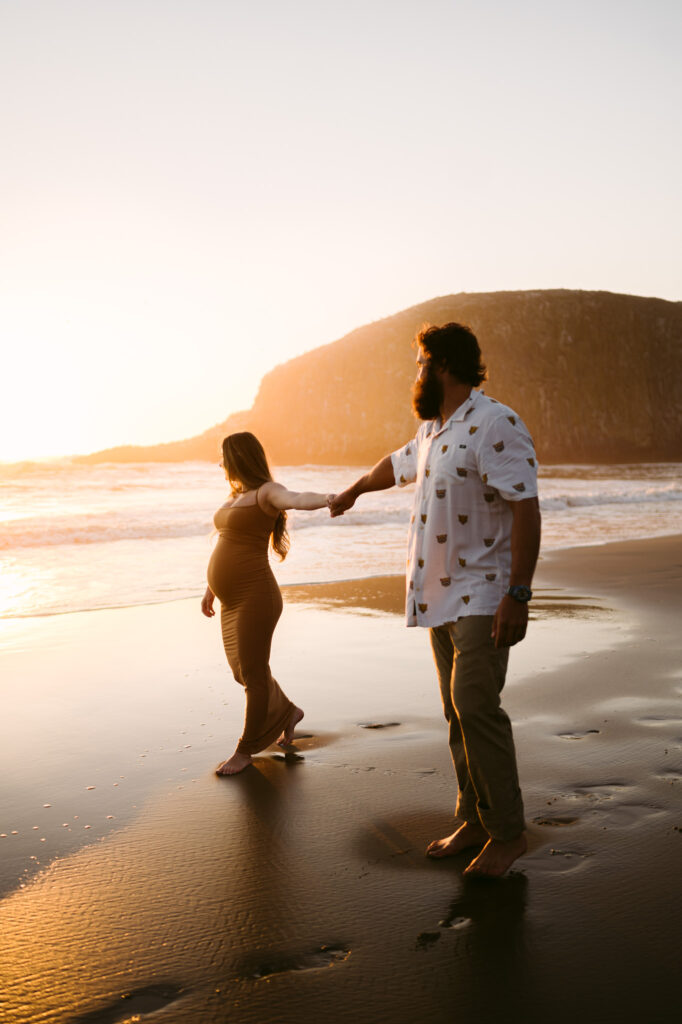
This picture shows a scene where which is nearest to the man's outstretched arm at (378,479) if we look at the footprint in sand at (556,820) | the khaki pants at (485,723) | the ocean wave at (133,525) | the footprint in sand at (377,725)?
the khaki pants at (485,723)

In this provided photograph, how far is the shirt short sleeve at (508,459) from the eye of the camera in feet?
10.0

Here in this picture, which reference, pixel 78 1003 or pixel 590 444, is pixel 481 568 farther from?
pixel 590 444

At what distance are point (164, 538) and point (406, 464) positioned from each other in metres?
15.5

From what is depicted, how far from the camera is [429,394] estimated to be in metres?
3.34

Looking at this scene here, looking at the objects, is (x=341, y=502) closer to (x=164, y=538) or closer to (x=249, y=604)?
(x=249, y=604)

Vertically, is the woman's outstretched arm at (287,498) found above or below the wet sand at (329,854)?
above

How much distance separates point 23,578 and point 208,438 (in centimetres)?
12145

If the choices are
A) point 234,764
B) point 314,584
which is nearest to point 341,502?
point 234,764

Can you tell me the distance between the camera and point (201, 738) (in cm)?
504

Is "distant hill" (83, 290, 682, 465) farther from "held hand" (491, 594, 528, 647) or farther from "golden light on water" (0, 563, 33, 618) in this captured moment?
"held hand" (491, 594, 528, 647)

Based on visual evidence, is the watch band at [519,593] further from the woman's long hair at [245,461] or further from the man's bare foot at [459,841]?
the woman's long hair at [245,461]

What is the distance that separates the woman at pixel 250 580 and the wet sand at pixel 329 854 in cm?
30

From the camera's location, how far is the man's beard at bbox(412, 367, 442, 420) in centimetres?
333

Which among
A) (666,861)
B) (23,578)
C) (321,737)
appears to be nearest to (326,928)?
(666,861)
